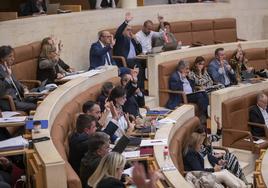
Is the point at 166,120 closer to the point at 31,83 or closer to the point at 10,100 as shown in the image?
Answer: the point at 10,100

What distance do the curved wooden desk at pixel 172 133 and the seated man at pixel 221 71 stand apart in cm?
248

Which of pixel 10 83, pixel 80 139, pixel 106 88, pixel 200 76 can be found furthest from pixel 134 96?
pixel 80 139

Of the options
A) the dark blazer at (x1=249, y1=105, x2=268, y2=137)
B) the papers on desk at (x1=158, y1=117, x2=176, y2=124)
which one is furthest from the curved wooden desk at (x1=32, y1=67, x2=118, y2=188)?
the dark blazer at (x1=249, y1=105, x2=268, y2=137)

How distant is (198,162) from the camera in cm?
562

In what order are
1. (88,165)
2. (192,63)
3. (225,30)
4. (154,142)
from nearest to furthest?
(88,165)
(154,142)
(192,63)
(225,30)

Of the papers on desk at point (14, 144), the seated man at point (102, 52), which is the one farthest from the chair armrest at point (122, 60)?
the papers on desk at point (14, 144)

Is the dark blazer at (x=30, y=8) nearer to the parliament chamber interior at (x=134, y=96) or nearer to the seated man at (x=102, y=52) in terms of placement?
the parliament chamber interior at (x=134, y=96)

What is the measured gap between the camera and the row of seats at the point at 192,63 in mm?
8477

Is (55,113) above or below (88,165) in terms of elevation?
above

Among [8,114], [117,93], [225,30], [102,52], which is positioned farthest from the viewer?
[225,30]

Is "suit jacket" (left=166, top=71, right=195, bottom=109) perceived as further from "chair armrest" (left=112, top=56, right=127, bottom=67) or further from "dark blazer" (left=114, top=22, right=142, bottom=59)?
"dark blazer" (left=114, top=22, right=142, bottom=59)

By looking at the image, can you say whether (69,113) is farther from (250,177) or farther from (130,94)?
(250,177)

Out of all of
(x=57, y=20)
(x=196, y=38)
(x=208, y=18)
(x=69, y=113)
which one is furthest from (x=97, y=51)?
(x=208, y=18)

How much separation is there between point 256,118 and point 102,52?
2385 mm
